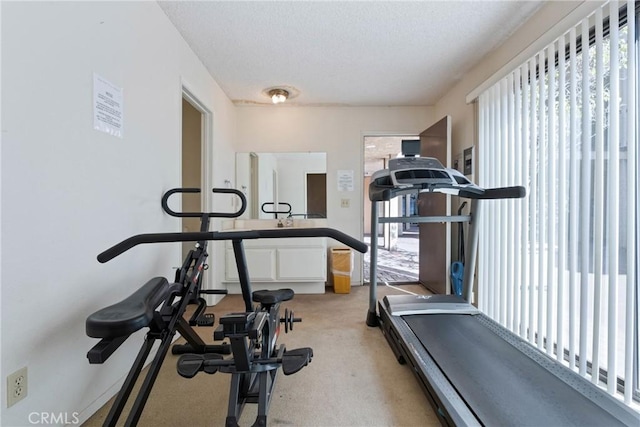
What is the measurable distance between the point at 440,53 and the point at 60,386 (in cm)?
339

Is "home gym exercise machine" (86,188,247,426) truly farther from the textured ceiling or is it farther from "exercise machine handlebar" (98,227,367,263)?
the textured ceiling

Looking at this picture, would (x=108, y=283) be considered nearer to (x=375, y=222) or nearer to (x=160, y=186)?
(x=160, y=186)

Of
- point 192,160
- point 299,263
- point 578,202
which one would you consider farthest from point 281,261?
point 578,202

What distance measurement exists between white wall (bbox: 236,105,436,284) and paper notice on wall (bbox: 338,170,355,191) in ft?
0.18

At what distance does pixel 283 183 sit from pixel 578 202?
9.66 ft

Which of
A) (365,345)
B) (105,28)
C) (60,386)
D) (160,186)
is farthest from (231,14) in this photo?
(365,345)

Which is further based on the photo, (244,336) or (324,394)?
(324,394)

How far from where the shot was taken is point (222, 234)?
1001 millimetres

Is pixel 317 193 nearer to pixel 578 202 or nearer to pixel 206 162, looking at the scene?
pixel 206 162

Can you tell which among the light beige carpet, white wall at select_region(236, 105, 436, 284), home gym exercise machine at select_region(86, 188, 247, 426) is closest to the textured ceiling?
white wall at select_region(236, 105, 436, 284)

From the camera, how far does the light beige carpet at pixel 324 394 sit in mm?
1339

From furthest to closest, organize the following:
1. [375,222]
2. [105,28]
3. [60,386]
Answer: [375,222] → [105,28] → [60,386]

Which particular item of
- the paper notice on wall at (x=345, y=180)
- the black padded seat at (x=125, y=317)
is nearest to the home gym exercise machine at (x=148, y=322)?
the black padded seat at (x=125, y=317)

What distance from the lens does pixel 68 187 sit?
4.03 ft
